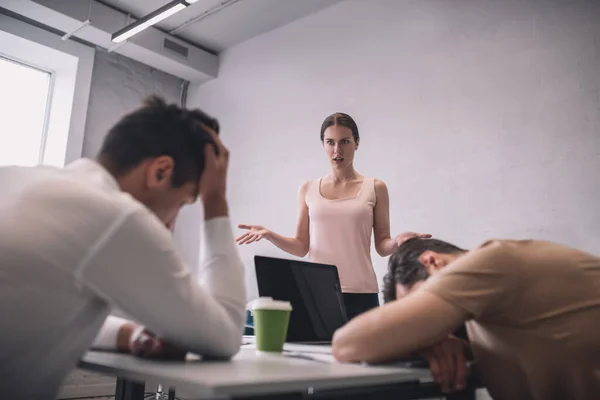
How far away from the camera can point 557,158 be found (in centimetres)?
274

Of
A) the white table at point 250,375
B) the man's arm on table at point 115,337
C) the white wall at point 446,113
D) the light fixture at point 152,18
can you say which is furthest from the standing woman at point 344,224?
the light fixture at point 152,18

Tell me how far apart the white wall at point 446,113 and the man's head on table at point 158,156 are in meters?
2.31

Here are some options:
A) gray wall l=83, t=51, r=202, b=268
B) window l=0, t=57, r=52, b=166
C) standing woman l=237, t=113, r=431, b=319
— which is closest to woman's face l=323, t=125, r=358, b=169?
standing woman l=237, t=113, r=431, b=319

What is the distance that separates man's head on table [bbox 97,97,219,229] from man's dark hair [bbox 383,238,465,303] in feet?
1.72

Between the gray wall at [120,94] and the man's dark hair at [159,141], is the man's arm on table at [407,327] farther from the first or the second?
the gray wall at [120,94]

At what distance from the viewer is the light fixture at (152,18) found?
3438mm

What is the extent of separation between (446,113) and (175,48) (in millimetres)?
2637

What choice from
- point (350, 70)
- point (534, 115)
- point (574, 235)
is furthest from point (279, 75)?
point (574, 235)

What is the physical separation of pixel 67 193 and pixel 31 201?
57mm

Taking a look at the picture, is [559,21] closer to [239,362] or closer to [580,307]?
[580,307]

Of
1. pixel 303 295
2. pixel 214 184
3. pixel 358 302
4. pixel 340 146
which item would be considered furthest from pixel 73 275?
pixel 340 146

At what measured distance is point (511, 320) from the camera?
3.32ft

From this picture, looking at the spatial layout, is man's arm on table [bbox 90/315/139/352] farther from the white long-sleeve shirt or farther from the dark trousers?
the dark trousers

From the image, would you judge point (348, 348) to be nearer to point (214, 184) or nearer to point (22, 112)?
point (214, 184)
